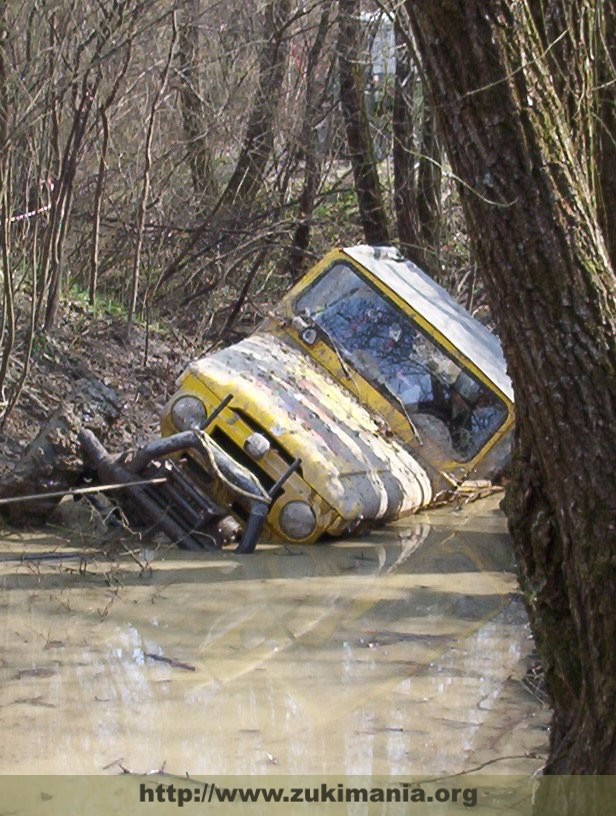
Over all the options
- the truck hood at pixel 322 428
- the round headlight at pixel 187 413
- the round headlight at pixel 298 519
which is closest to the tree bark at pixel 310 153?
the truck hood at pixel 322 428

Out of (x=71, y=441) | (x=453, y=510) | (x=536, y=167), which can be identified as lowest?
(x=453, y=510)

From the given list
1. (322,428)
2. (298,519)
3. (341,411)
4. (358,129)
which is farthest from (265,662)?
(358,129)

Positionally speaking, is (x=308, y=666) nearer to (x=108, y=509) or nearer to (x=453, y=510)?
(x=108, y=509)

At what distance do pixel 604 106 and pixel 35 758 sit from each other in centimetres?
315

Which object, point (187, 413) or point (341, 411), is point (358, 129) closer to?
point (341, 411)

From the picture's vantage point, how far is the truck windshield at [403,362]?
9523mm

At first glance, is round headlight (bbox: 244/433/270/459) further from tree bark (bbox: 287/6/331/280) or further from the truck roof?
tree bark (bbox: 287/6/331/280)

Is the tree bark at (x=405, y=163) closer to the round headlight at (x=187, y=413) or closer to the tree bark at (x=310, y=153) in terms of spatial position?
the tree bark at (x=310, y=153)

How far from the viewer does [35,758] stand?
5.10m

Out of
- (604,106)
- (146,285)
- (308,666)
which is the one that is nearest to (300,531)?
(308,666)

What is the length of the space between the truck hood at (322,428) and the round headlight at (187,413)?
0.15 meters

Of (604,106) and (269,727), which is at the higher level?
(604,106)

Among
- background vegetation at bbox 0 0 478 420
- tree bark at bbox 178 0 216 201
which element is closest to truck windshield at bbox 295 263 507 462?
background vegetation at bbox 0 0 478 420

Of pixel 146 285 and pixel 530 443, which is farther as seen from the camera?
pixel 146 285
